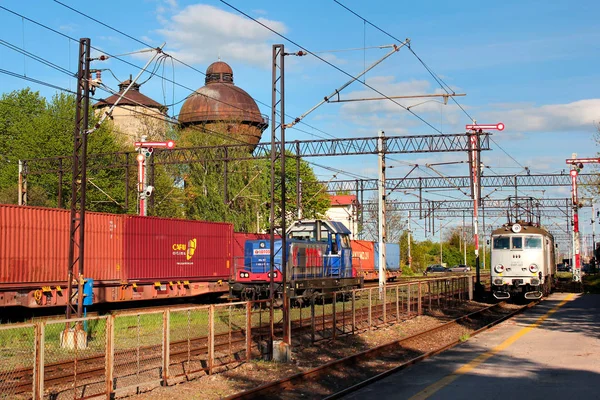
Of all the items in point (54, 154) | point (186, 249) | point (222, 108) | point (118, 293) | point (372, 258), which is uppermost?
point (222, 108)

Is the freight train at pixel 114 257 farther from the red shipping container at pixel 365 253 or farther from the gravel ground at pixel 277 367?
the red shipping container at pixel 365 253

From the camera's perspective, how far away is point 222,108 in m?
68.5

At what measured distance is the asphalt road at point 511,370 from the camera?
12273 mm

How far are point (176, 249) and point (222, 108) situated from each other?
38371 millimetres

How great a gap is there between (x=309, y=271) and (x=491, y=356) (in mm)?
13944

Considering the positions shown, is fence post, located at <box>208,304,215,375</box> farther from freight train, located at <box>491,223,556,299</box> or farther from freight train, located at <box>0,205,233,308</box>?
freight train, located at <box>491,223,556,299</box>

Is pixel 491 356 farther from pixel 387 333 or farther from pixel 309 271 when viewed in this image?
pixel 309 271

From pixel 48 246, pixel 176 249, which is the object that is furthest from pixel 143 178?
pixel 48 246

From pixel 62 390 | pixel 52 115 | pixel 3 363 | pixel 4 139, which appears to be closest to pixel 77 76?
pixel 3 363

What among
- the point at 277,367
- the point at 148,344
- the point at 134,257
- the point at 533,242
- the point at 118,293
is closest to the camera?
the point at 277,367

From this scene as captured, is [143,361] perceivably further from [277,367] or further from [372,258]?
[372,258]

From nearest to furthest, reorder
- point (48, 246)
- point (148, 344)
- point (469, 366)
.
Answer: point (469, 366)
point (148, 344)
point (48, 246)

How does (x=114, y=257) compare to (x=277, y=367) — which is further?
(x=114, y=257)

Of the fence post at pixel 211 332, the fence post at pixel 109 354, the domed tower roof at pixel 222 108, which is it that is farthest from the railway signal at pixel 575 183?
the fence post at pixel 109 354
